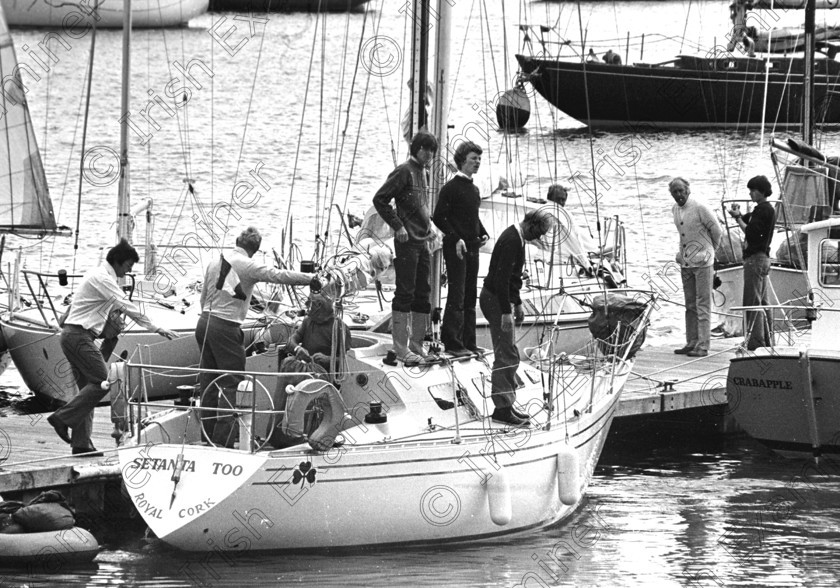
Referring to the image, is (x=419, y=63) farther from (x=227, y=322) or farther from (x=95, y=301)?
(x=95, y=301)

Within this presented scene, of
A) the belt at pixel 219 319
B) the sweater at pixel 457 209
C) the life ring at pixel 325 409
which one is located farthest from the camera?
the sweater at pixel 457 209

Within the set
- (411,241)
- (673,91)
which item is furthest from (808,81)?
(673,91)

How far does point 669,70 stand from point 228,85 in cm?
2411

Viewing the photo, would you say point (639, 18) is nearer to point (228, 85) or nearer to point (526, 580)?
point (228, 85)

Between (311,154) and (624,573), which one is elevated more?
(311,154)

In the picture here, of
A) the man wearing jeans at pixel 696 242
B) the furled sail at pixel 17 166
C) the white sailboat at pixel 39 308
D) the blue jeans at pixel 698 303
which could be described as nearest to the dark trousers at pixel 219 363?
the white sailboat at pixel 39 308

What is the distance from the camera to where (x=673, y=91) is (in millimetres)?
45438

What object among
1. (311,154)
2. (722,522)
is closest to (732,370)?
(722,522)

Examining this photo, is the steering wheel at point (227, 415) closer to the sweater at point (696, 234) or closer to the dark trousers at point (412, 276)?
the dark trousers at point (412, 276)

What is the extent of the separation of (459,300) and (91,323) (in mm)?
3118

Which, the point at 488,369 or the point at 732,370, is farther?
the point at 732,370

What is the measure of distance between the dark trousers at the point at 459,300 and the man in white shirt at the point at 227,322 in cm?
184

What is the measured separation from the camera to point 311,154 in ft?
134

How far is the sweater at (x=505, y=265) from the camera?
38.3ft
